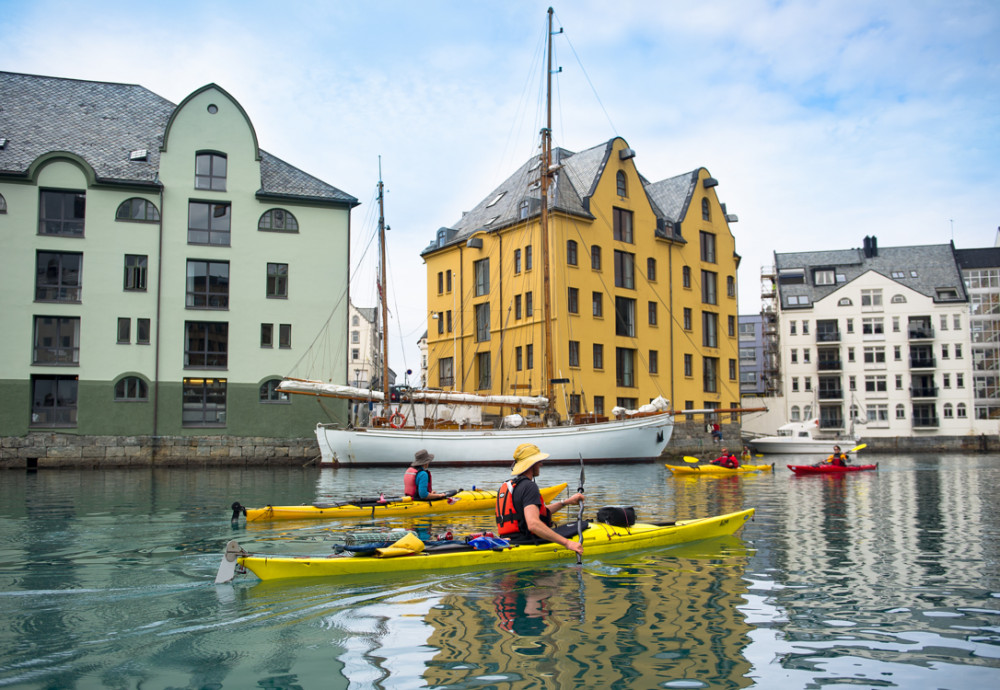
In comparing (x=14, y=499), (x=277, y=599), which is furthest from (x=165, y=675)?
(x=14, y=499)

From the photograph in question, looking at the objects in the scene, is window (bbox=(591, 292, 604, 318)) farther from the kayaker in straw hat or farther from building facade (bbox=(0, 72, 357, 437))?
the kayaker in straw hat

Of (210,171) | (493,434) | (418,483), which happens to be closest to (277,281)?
(210,171)

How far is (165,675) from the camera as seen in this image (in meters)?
6.46

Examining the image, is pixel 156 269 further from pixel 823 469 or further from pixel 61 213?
pixel 823 469

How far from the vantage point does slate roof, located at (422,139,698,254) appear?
48469mm

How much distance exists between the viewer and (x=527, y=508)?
10.5 m

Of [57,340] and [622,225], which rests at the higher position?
[622,225]

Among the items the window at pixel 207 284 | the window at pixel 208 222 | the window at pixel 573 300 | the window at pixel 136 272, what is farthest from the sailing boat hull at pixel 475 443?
the window at pixel 136 272

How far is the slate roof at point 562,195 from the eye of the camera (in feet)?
159

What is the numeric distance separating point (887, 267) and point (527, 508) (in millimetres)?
75432

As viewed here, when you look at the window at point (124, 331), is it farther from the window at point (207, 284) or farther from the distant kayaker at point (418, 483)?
the distant kayaker at point (418, 483)

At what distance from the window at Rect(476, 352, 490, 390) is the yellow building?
12cm

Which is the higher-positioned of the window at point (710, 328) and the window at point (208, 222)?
the window at point (208, 222)

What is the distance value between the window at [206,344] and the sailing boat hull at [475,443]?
664 centimetres
